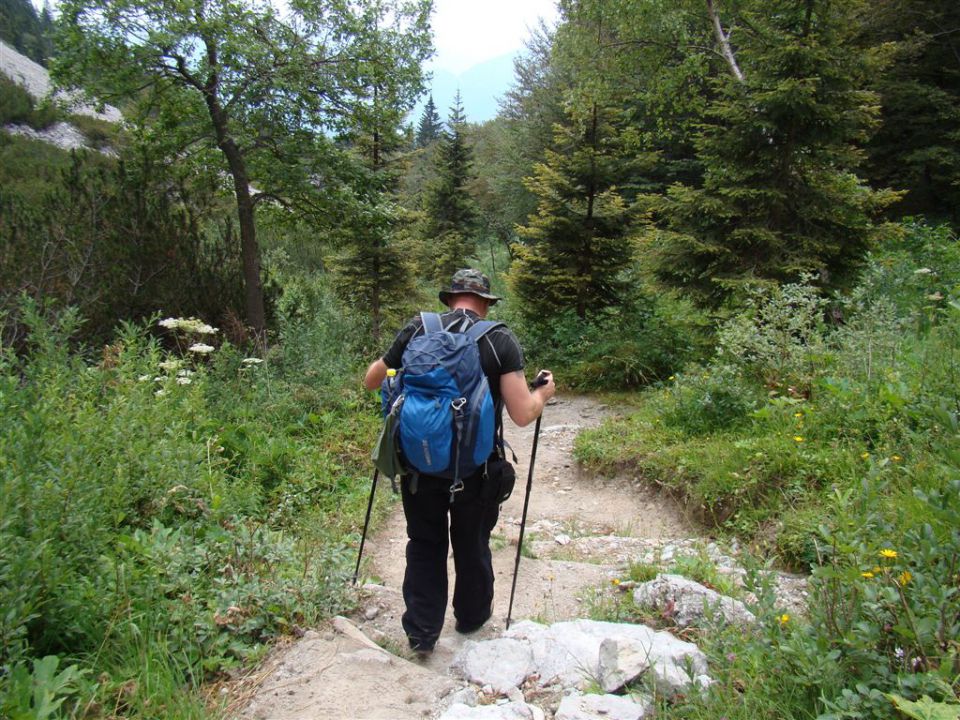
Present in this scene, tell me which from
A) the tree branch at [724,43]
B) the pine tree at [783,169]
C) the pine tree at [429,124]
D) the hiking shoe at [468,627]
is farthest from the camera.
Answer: the pine tree at [429,124]

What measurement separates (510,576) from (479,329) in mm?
→ 2274

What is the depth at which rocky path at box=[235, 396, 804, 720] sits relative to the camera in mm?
2453

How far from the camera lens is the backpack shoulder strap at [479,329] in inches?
119

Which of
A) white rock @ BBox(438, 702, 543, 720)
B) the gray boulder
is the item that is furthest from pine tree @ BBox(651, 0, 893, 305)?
white rock @ BBox(438, 702, 543, 720)

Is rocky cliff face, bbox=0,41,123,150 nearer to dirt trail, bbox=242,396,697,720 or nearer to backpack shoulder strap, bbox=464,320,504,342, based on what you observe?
dirt trail, bbox=242,396,697,720

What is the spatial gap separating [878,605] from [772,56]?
7579 mm

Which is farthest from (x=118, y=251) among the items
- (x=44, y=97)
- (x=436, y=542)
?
(x=436, y=542)

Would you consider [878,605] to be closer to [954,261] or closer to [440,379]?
[440,379]

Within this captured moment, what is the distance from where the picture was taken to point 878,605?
6.36 ft

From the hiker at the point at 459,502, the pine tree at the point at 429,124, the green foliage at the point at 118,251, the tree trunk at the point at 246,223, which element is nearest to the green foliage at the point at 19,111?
the green foliage at the point at 118,251

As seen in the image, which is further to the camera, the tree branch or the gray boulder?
the tree branch

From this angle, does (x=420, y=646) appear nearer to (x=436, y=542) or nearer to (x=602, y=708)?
(x=436, y=542)

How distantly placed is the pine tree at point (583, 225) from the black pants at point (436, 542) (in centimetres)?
789

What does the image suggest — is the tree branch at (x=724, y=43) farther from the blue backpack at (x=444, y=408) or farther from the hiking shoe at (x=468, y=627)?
the hiking shoe at (x=468, y=627)
